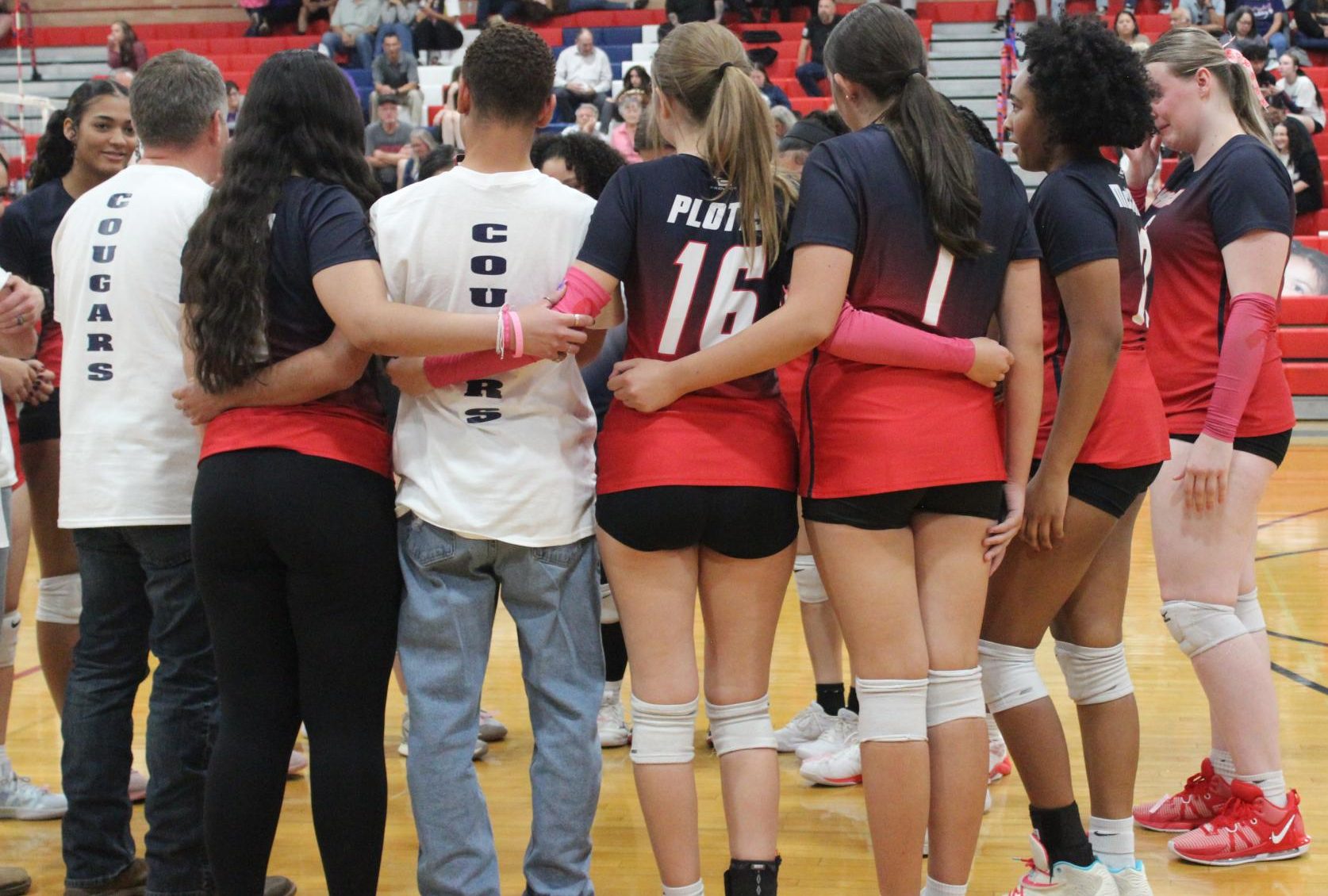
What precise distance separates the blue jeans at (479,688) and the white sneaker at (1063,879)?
876mm

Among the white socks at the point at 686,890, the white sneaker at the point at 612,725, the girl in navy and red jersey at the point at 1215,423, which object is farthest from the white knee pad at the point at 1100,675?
the white sneaker at the point at 612,725

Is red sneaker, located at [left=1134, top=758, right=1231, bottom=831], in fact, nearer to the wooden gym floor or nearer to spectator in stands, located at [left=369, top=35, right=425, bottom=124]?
the wooden gym floor

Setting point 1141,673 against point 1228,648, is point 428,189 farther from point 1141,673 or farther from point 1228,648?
point 1141,673

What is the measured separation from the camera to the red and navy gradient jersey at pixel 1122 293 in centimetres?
231

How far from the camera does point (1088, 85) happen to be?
237 centimetres

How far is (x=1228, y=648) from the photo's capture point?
2.78m

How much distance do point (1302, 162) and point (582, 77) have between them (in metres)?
6.66

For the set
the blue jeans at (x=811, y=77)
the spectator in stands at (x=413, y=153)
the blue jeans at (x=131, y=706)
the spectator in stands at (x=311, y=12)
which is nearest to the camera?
the blue jeans at (x=131, y=706)

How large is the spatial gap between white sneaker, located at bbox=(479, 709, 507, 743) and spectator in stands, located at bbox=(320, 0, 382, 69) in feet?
40.1

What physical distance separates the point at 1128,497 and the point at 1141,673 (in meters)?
1.89

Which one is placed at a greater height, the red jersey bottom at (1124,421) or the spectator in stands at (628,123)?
the red jersey bottom at (1124,421)

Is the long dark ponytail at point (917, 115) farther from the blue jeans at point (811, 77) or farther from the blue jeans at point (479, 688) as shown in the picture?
the blue jeans at point (811, 77)

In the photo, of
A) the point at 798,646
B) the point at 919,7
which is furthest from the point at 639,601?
the point at 919,7

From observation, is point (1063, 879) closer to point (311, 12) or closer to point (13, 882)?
point (13, 882)
